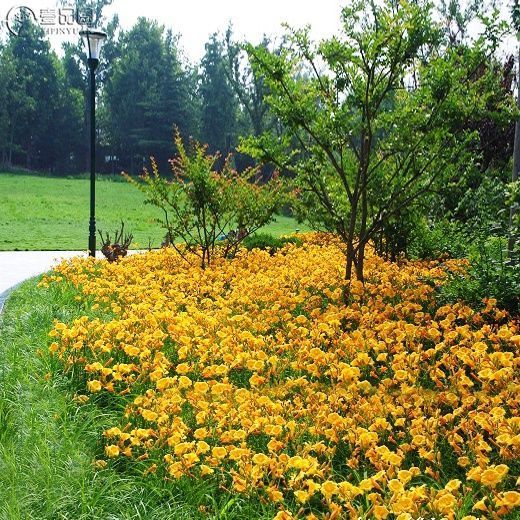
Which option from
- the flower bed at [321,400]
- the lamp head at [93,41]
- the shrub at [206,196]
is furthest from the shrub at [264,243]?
the flower bed at [321,400]

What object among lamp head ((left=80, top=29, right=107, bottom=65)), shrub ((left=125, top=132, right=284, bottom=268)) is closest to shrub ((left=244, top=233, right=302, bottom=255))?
shrub ((left=125, top=132, right=284, bottom=268))

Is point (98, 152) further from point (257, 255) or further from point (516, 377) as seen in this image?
point (516, 377)

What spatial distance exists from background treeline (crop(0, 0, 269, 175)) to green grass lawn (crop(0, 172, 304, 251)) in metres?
9.35

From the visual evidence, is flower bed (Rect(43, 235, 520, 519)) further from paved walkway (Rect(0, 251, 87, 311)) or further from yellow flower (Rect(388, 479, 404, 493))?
paved walkway (Rect(0, 251, 87, 311))

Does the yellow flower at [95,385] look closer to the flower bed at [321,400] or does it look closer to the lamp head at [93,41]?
the flower bed at [321,400]

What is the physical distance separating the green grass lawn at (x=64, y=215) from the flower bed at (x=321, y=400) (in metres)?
4.65

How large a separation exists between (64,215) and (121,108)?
1117 inches

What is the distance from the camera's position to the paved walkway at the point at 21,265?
9.20 m

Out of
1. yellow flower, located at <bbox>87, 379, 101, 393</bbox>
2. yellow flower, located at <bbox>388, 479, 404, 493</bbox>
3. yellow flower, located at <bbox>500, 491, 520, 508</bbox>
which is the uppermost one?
yellow flower, located at <bbox>500, 491, 520, 508</bbox>

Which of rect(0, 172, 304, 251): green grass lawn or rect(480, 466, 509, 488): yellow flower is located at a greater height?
rect(0, 172, 304, 251): green grass lawn

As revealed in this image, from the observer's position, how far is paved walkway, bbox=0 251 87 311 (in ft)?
30.2

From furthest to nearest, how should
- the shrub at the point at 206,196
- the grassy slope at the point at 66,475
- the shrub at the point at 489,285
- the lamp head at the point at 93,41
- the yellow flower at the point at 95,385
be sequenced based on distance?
the lamp head at the point at 93,41 < the shrub at the point at 206,196 < the shrub at the point at 489,285 < the yellow flower at the point at 95,385 < the grassy slope at the point at 66,475

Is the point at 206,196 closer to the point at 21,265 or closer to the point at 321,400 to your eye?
the point at 21,265

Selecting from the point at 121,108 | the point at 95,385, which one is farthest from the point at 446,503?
the point at 121,108
